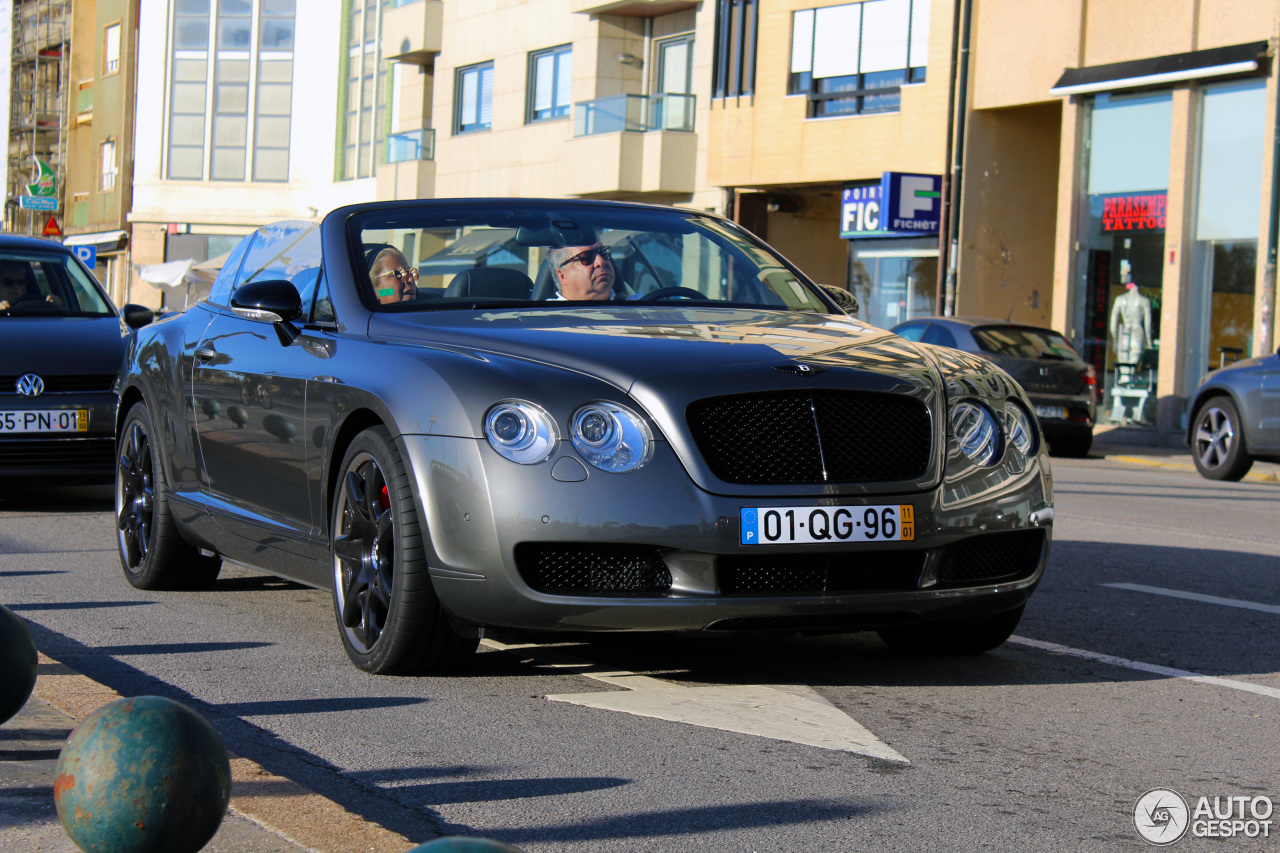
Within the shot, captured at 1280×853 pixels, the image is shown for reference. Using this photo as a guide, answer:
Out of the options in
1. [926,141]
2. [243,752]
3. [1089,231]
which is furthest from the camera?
[926,141]

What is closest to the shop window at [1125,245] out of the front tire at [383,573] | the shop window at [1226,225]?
the shop window at [1226,225]

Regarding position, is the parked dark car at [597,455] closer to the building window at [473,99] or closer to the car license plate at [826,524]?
the car license plate at [826,524]

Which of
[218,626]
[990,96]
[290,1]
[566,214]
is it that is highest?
[290,1]

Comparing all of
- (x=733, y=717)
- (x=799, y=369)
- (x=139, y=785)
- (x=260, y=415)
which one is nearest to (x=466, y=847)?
(x=139, y=785)

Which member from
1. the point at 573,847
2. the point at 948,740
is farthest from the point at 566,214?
the point at 573,847

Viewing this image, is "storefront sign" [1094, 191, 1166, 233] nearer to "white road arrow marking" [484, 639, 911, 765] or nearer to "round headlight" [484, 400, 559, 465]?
"white road arrow marking" [484, 639, 911, 765]

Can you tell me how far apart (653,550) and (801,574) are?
0.44 m

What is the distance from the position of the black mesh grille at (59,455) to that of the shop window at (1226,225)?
16914 mm

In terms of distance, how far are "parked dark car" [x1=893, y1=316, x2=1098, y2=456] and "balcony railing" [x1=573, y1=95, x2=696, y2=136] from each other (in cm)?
1271

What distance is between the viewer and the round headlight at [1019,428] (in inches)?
212

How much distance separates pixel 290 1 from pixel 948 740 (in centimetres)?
5227

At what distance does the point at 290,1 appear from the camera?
176ft

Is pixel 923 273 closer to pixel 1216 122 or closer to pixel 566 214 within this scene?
pixel 1216 122

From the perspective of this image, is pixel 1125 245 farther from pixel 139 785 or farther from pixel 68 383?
pixel 139 785
